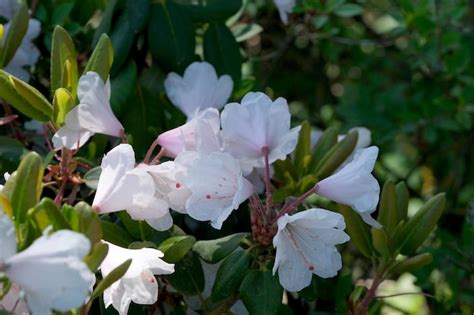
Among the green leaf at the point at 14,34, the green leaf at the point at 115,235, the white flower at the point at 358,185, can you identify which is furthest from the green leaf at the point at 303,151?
the green leaf at the point at 14,34

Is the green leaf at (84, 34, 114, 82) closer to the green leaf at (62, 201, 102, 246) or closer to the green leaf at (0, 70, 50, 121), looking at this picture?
the green leaf at (0, 70, 50, 121)

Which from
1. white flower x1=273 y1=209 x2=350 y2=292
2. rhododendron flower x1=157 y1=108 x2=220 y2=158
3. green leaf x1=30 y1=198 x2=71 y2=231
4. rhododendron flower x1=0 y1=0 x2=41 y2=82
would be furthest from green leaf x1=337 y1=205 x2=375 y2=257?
rhododendron flower x1=0 y1=0 x2=41 y2=82

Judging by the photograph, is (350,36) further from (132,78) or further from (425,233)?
(425,233)

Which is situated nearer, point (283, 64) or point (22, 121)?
point (22, 121)

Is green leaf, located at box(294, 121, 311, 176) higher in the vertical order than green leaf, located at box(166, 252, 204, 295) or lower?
higher

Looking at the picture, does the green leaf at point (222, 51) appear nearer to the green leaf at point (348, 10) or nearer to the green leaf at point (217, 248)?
the green leaf at point (348, 10)

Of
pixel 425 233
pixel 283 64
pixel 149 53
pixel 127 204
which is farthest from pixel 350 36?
pixel 127 204

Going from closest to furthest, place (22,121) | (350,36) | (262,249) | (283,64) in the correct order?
(262,249) < (22,121) < (350,36) < (283,64)
